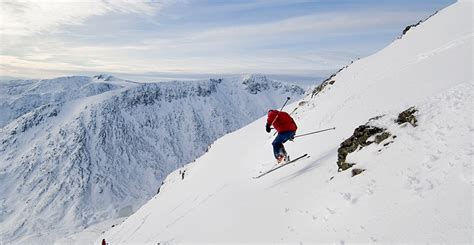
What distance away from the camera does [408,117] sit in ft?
40.0

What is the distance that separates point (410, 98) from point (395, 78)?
5.90m

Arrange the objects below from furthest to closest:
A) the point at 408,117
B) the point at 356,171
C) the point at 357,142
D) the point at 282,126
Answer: the point at 282,126, the point at 357,142, the point at 408,117, the point at 356,171

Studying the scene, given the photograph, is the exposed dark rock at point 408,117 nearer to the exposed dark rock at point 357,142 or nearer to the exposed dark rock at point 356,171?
the exposed dark rock at point 357,142

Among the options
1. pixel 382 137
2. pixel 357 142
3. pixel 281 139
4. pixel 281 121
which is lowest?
pixel 281 139

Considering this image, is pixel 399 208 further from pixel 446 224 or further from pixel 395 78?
pixel 395 78

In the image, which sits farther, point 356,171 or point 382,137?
point 382,137

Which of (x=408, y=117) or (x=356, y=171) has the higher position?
(x=408, y=117)

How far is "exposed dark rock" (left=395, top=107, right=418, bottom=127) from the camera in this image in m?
11.9

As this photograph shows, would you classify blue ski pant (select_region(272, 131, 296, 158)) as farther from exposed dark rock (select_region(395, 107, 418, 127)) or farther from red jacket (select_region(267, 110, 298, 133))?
exposed dark rock (select_region(395, 107, 418, 127))

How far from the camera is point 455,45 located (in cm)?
2134

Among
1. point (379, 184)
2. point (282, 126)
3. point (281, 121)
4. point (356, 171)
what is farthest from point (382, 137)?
point (281, 121)

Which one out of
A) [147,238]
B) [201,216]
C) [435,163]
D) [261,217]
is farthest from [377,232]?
[147,238]

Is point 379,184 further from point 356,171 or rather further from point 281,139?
point 281,139

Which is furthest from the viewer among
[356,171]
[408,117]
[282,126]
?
[282,126]
